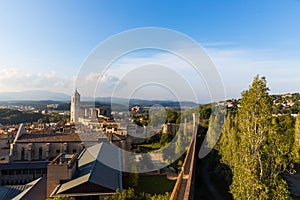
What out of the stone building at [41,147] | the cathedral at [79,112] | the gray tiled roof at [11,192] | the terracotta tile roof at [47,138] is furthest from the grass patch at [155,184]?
the cathedral at [79,112]

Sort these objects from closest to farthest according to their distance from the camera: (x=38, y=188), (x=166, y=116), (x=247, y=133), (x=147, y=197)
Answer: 1. (x=247, y=133)
2. (x=147, y=197)
3. (x=38, y=188)
4. (x=166, y=116)

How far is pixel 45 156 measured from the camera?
2528 cm

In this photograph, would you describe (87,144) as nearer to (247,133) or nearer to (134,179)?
(134,179)

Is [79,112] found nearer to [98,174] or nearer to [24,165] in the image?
A: [24,165]

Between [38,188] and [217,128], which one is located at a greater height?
[217,128]

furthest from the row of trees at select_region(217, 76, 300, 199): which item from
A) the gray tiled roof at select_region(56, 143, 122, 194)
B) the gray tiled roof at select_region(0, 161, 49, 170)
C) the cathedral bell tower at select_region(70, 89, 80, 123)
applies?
the cathedral bell tower at select_region(70, 89, 80, 123)

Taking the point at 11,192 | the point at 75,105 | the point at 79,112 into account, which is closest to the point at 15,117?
the point at 79,112

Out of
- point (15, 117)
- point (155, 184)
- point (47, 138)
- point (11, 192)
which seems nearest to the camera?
point (11, 192)

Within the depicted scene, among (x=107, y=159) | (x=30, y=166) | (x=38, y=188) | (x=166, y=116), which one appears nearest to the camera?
(x=38, y=188)

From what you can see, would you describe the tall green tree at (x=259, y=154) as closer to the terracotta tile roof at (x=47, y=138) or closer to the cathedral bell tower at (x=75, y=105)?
the terracotta tile roof at (x=47, y=138)

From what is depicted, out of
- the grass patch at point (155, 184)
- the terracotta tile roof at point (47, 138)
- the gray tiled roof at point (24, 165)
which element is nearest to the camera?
the grass patch at point (155, 184)

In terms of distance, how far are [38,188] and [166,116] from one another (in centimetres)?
3332

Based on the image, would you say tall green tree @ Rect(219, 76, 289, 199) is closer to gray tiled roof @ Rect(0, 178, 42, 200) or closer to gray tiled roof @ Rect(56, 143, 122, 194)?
gray tiled roof @ Rect(56, 143, 122, 194)

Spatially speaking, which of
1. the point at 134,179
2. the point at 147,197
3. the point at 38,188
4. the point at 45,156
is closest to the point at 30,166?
the point at 45,156
